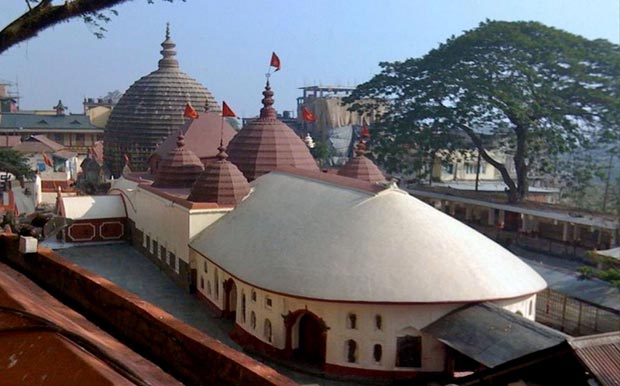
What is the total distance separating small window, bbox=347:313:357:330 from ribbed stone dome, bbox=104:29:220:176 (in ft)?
67.7

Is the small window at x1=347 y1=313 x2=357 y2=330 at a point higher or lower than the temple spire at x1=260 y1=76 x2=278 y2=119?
lower

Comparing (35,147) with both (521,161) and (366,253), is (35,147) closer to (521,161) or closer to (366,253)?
(521,161)

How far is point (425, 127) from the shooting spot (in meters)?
36.3

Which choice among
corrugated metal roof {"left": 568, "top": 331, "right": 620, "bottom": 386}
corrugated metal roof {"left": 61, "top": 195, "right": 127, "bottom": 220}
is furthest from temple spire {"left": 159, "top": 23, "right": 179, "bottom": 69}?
corrugated metal roof {"left": 568, "top": 331, "right": 620, "bottom": 386}

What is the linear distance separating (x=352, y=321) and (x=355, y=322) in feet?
0.25

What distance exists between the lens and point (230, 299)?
1741 centimetres

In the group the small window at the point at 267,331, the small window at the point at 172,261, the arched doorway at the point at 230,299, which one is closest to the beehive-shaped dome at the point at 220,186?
the small window at the point at 172,261

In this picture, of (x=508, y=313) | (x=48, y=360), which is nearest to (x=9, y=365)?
(x=48, y=360)

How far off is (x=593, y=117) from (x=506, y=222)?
22.4ft

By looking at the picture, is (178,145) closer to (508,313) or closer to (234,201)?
(234,201)

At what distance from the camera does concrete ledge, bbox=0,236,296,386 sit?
163 inches

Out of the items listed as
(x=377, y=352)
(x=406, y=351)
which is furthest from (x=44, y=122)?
(x=406, y=351)

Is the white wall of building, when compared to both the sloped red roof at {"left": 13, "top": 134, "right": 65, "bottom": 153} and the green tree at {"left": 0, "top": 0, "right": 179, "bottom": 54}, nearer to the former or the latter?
the green tree at {"left": 0, "top": 0, "right": 179, "bottom": 54}

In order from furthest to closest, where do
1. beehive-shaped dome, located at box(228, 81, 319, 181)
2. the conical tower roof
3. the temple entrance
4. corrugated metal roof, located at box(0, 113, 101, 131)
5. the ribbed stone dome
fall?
corrugated metal roof, located at box(0, 113, 101, 131)
the ribbed stone dome
the conical tower roof
beehive-shaped dome, located at box(228, 81, 319, 181)
the temple entrance
